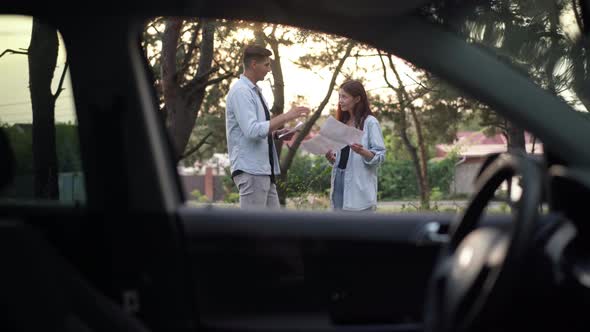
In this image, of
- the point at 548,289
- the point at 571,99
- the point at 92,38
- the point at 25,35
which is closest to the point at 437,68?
the point at 548,289

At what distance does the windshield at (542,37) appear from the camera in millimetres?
5715

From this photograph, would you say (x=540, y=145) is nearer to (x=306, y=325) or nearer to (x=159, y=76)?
(x=306, y=325)

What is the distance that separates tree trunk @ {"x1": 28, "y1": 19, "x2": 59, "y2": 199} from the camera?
6.91ft

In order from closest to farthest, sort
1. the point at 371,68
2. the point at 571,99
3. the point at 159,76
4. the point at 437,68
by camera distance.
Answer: the point at 437,68
the point at 571,99
the point at 371,68
the point at 159,76

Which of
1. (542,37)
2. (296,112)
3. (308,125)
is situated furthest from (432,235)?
(308,125)

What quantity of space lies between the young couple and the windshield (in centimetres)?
96

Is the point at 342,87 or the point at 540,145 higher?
the point at 342,87

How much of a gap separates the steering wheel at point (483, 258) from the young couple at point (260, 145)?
3.36m

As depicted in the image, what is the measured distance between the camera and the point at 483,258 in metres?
1.66

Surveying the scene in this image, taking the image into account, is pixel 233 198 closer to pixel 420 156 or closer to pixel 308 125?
pixel 308 125

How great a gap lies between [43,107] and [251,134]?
3.06m

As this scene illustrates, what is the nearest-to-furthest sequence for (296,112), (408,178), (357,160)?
(296,112) → (357,160) → (408,178)

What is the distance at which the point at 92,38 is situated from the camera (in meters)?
1.92

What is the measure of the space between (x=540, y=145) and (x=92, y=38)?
944 mm
